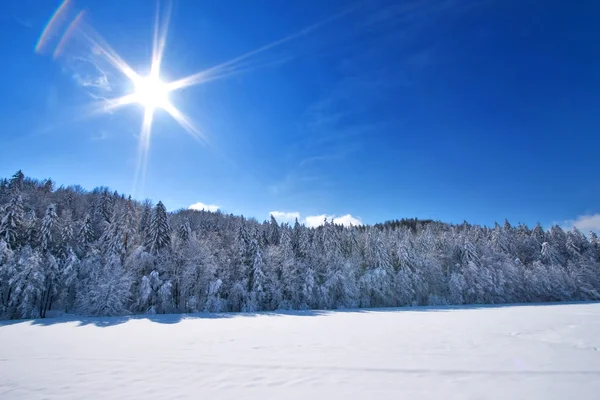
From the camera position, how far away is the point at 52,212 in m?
34.9

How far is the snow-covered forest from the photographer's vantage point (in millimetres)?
32844

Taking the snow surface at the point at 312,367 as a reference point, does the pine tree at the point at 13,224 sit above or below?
above

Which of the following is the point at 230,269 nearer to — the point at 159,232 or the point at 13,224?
the point at 159,232

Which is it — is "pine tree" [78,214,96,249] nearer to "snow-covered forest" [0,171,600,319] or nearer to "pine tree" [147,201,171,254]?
"snow-covered forest" [0,171,600,319]

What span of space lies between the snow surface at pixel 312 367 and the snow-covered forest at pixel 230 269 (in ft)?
67.8

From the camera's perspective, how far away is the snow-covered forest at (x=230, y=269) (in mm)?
32844

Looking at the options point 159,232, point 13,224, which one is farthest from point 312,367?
point 13,224

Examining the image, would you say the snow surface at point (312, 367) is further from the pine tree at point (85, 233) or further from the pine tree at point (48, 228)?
the pine tree at point (85, 233)

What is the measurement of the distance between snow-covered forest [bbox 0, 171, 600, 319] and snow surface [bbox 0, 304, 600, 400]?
20.7 m

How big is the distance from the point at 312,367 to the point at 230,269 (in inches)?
1392

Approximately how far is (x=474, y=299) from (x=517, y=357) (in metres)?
49.6

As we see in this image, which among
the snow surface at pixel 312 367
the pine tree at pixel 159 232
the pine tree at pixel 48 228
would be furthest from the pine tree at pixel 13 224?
the snow surface at pixel 312 367

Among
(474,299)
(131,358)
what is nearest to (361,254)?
(474,299)

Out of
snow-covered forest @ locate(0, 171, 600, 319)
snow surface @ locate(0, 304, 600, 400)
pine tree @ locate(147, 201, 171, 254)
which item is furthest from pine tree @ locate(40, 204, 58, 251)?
snow surface @ locate(0, 304, 600, 400)
